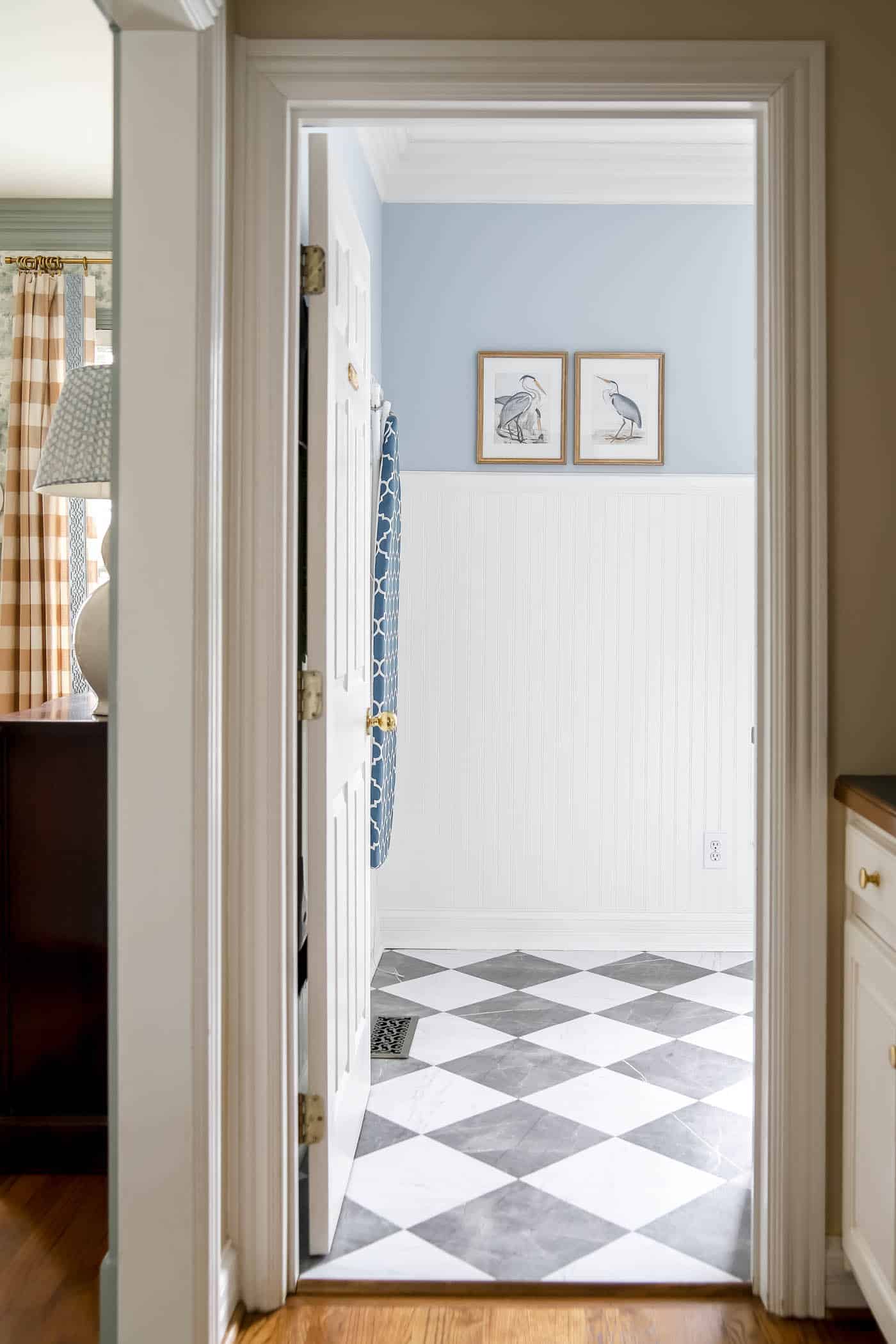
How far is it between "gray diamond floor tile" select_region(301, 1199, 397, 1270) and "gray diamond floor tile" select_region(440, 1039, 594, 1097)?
2.05 ft

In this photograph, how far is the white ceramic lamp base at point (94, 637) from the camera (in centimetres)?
212

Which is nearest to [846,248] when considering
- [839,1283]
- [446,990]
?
[839,1283]

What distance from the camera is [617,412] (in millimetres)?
3715

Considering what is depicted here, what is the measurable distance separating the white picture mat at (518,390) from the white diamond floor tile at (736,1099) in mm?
2110

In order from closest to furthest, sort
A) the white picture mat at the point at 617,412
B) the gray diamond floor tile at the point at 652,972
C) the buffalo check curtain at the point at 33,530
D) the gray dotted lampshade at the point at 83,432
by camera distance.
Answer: the gray dotted lampshade at the point at 83,432 → the gray diamond floor tile at the point at 652,972 → the white picture mat at the point at 617,412 → the buffalo check curtain at the point at 33,530

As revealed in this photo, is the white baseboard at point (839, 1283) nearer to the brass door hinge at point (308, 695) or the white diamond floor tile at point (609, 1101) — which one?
the white diamond floor tile at point (609, 1101)

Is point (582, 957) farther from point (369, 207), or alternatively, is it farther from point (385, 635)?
point (369, 207)

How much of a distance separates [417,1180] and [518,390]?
2561 mm

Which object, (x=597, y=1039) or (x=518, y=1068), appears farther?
(x=597, y=1039)

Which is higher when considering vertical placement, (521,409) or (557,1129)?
(521,409)

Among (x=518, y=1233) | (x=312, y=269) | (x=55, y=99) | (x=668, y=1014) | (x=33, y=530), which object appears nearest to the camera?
(x=312, y=269)

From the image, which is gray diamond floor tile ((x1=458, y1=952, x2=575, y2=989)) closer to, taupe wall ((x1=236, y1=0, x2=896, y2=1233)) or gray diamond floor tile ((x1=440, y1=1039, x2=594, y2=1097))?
gray diamond floor tile ((x1=440, y1=1039, x2=594, y2=1097))

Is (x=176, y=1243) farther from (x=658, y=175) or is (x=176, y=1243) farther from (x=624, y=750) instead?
(x=658, y=175)

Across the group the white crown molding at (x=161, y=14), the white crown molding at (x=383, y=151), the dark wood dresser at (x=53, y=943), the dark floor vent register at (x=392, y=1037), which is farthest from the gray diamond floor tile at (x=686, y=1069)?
the white crown molding at (x=383, y=151)
